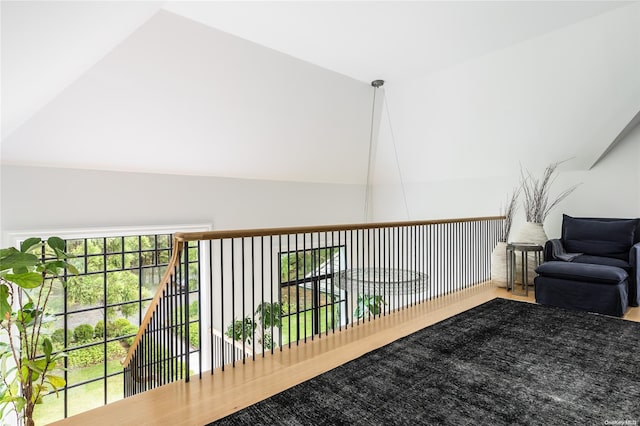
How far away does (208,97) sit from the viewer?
176 inches

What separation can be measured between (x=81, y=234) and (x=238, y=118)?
253cm

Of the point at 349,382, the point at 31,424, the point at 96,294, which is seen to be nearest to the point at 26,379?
the point at 31,424

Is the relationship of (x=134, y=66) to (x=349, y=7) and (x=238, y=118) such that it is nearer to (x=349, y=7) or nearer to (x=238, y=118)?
(x=238, y=118)

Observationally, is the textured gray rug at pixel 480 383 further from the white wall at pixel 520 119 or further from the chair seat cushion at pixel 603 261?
the white wall at pixel 520 119

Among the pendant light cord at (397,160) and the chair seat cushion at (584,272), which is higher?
the pendant light cord at (397,160)

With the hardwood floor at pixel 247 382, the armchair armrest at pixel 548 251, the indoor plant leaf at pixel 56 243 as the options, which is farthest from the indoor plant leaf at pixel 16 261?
the armchair armrest at pixel 548 251

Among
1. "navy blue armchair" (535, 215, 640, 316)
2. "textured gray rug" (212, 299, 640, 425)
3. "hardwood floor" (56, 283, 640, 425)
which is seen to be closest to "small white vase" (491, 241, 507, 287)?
"navy blue armchair" (535, 215, 640, 316)

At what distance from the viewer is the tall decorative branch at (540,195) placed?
5035 millimetres

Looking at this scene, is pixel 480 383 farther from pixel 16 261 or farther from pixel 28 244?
pixel 28 244

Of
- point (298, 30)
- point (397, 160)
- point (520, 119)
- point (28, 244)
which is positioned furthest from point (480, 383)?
point (397, 160)

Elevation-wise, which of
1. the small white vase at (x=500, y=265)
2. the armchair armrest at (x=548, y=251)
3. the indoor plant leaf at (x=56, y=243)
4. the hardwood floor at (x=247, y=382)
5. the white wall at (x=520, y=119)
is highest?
the white wall at (x=520, y=119)

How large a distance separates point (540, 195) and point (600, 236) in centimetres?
90

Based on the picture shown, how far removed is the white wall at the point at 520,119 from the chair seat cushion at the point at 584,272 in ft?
4.77

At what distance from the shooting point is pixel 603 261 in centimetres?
410
